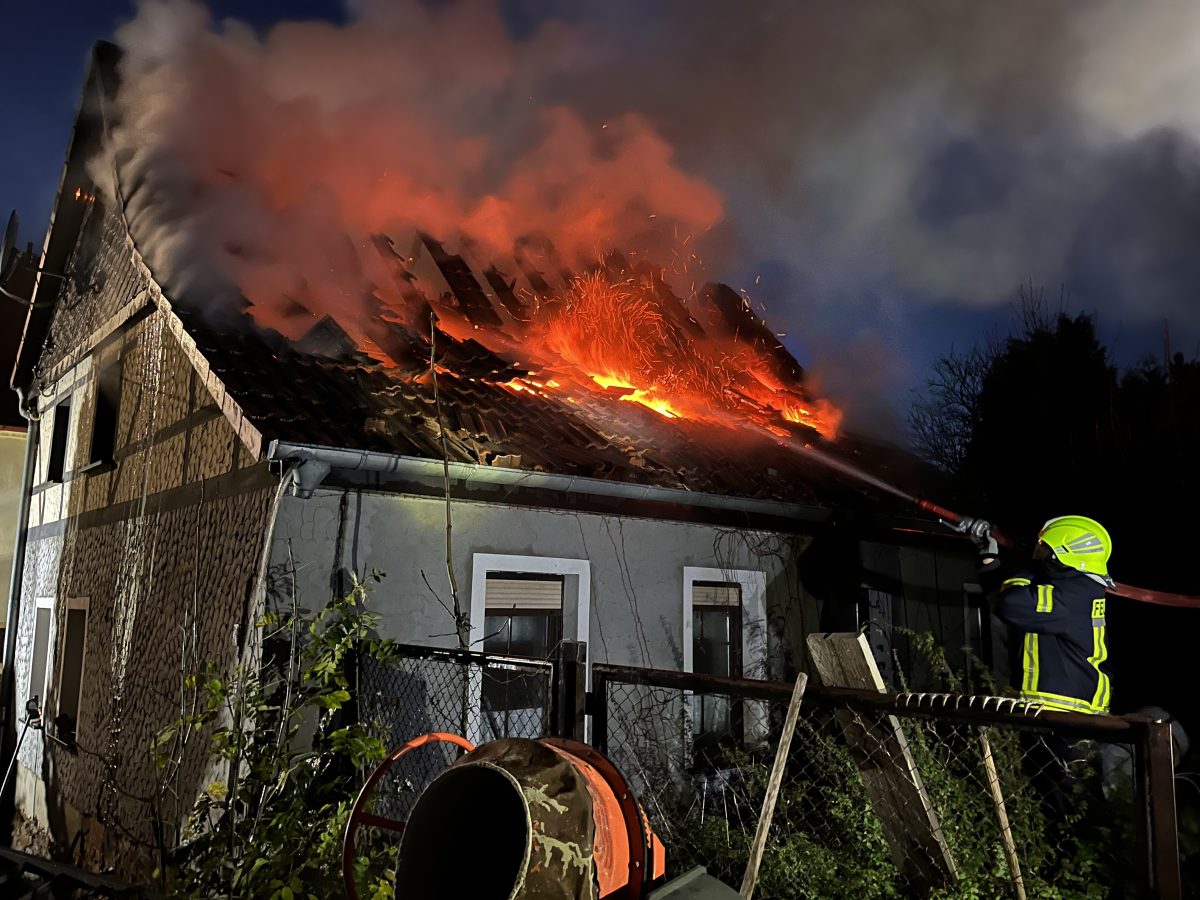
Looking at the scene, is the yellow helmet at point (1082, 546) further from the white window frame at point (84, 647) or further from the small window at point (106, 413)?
the small window at point (106, 413)

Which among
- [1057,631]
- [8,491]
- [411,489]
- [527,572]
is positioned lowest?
[1057,631]

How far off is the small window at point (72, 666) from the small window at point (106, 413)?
1.72 metres

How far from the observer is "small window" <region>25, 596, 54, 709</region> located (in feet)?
33.1

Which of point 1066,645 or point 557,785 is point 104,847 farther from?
point 1066,645

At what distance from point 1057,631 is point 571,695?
280cm

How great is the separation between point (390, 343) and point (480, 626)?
9.53 feet

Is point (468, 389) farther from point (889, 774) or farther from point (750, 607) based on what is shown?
point (889, 774)

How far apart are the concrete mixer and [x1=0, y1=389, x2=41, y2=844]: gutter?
1042 centimetres

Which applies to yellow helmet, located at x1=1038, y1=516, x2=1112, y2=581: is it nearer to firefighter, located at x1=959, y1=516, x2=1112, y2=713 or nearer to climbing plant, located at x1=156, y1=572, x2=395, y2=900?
firefighter, located at x1=959, y1=516, x2=1112, y2=713

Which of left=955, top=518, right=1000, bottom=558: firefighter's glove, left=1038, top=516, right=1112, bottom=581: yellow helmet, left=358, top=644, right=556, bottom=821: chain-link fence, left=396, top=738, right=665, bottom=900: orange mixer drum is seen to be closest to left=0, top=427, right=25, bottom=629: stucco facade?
left=358, top=644, right=556, bottom=821: chain-link fence

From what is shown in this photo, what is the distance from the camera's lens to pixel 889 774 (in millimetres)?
3383

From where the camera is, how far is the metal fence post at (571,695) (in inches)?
143

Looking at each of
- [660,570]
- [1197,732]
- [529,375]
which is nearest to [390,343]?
[529,375]

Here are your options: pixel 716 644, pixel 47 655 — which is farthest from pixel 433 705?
pixel 47 655
